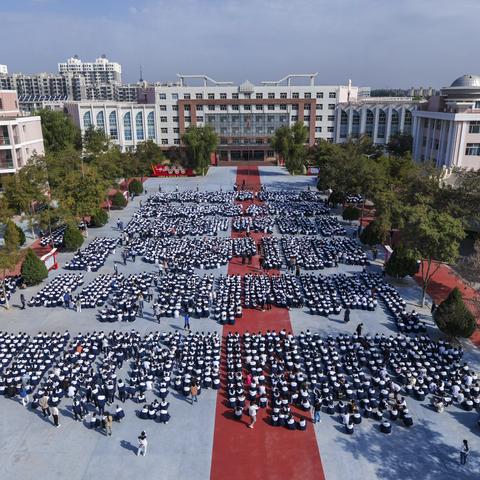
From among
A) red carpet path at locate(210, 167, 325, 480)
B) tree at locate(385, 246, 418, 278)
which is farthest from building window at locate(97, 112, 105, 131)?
red carpet path at locate(210, 167, 325, 480)

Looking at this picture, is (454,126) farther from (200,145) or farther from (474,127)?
(200,145)

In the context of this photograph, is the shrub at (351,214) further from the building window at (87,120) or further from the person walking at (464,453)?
the building window at (87,120)

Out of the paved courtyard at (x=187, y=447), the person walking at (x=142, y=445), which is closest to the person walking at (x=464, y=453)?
the paved courtyard at (x=187, y=447)

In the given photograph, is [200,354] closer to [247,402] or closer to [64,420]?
[247,402]

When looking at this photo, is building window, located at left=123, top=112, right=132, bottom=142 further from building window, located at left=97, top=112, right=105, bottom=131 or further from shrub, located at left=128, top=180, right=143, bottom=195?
shrub, located at left=128, top=180, right=143, bottom=195

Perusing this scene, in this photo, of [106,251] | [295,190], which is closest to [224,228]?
[106,251]

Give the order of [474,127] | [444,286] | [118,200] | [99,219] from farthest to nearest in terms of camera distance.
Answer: [474,127], [118,200], [99,219], [444,286]

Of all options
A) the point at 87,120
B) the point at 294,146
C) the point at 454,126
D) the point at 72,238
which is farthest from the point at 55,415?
the point at 87,120
